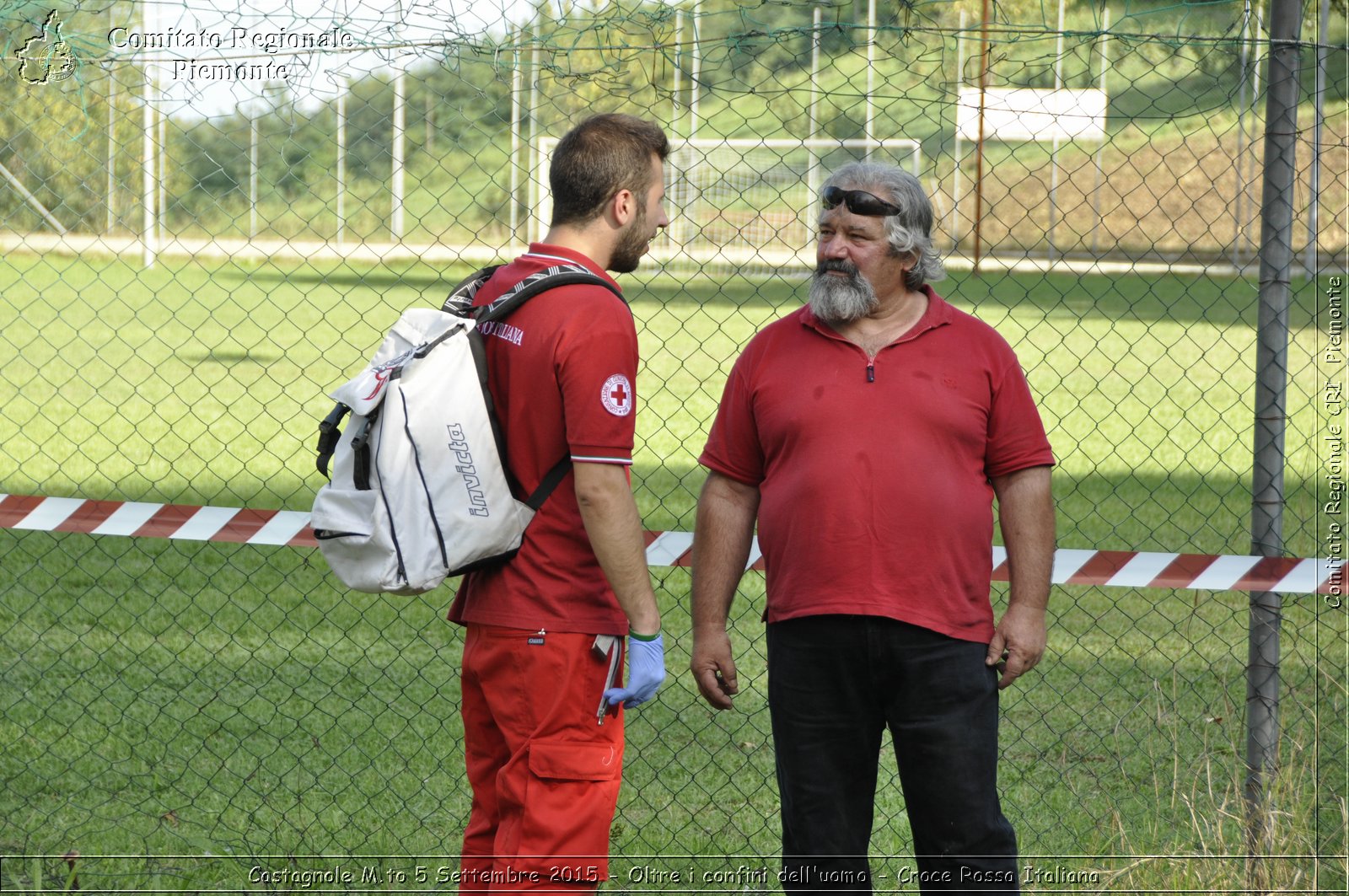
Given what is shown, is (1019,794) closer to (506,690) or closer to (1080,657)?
(1080,657)

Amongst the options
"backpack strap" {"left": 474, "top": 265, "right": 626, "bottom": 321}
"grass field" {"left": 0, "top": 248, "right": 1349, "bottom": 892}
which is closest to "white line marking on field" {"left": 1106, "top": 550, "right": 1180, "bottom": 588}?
"grass field" {"left": 0, "top": 248, "right": 1349, "bottom": 892}

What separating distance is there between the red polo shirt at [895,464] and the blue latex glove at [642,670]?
1.04 ft

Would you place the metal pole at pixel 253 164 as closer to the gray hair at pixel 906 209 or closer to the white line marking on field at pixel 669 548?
the white line marking on field at pixel 669 548

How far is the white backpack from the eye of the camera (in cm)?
277

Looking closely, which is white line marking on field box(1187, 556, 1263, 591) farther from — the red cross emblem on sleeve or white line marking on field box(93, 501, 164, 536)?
white line marking on field box(93, 501, 164, 536)

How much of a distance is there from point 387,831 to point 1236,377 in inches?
544

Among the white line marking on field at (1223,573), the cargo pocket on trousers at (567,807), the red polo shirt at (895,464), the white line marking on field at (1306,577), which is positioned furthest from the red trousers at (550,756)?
the white line marking on field at (1306,577)

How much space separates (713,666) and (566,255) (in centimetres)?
104

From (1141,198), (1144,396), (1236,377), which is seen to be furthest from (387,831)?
(1141,198)

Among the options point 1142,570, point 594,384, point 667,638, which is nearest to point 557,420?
point 594,384

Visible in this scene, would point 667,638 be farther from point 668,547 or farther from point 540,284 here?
point 540,284

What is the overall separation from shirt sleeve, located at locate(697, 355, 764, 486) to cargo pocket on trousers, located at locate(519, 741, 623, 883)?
74cm

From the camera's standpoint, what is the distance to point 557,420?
2854mm

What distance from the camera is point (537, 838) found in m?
2.84
